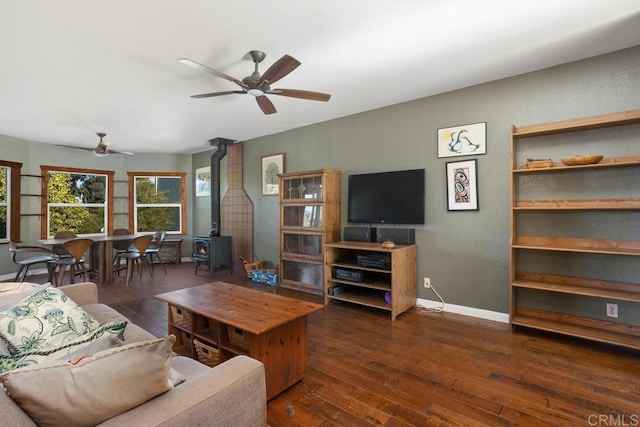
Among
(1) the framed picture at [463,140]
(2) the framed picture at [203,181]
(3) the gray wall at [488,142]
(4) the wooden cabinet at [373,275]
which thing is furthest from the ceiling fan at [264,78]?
(2) the framed picture at [203,181]

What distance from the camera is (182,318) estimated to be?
241 centimetres

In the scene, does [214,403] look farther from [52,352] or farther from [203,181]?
[203,181]

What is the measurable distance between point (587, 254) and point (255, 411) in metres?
3.08

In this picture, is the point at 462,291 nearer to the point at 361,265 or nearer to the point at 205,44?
the point at 361,265

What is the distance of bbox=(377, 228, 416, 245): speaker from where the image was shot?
3.68 meters

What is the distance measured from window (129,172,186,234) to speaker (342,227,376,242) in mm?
4549

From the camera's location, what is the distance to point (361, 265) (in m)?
3.55

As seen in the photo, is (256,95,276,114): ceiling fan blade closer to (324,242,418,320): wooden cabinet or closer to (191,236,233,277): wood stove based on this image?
(324,242,418,320): wooden cabinet

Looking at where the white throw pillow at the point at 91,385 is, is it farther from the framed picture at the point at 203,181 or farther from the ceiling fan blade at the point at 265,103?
the framed picture at the point at 203,181

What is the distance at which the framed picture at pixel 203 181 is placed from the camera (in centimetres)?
666

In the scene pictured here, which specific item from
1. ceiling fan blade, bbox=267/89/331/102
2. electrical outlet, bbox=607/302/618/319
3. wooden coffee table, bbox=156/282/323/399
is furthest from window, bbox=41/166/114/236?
electrical outlet, bbox=607/302/618/319

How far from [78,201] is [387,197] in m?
6.16

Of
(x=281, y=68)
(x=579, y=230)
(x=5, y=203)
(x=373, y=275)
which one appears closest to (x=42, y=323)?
(x=281, y=68)

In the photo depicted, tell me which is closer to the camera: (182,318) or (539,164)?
(182,318)
